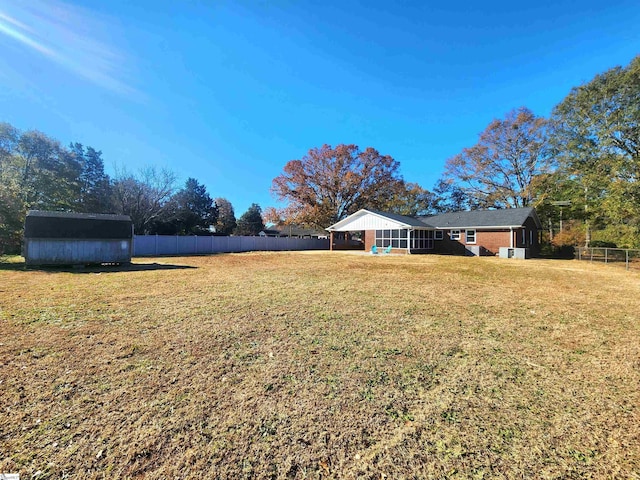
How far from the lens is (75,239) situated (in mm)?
12836

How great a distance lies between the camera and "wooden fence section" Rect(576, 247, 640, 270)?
14656 mm

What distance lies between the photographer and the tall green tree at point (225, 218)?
4877 cm

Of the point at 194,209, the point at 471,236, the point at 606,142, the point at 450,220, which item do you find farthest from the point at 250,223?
the point at 606,142

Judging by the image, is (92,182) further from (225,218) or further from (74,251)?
(74,251)

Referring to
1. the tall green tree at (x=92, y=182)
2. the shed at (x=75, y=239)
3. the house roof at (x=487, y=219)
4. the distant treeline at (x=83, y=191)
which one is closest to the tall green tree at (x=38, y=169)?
the distant treeline at (x=83, y=191)

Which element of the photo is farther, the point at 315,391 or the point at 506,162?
the point at 506,162

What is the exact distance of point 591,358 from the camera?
3.81 meters

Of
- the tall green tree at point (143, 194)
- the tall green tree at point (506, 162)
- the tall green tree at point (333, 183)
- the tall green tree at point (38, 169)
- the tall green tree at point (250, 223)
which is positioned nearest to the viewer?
the tall green tree at point (38, 169)

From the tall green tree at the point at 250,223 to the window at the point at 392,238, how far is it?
1288 inches

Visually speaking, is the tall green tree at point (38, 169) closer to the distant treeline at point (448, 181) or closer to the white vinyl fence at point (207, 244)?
the distant treeline at point (448, 181)

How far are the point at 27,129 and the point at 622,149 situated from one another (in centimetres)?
4372

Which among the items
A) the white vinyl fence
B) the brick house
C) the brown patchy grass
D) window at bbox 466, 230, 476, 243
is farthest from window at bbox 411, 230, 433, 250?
the brown patchy grass

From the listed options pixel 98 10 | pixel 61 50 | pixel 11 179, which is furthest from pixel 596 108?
pixel 11 179

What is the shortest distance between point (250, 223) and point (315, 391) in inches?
2083
